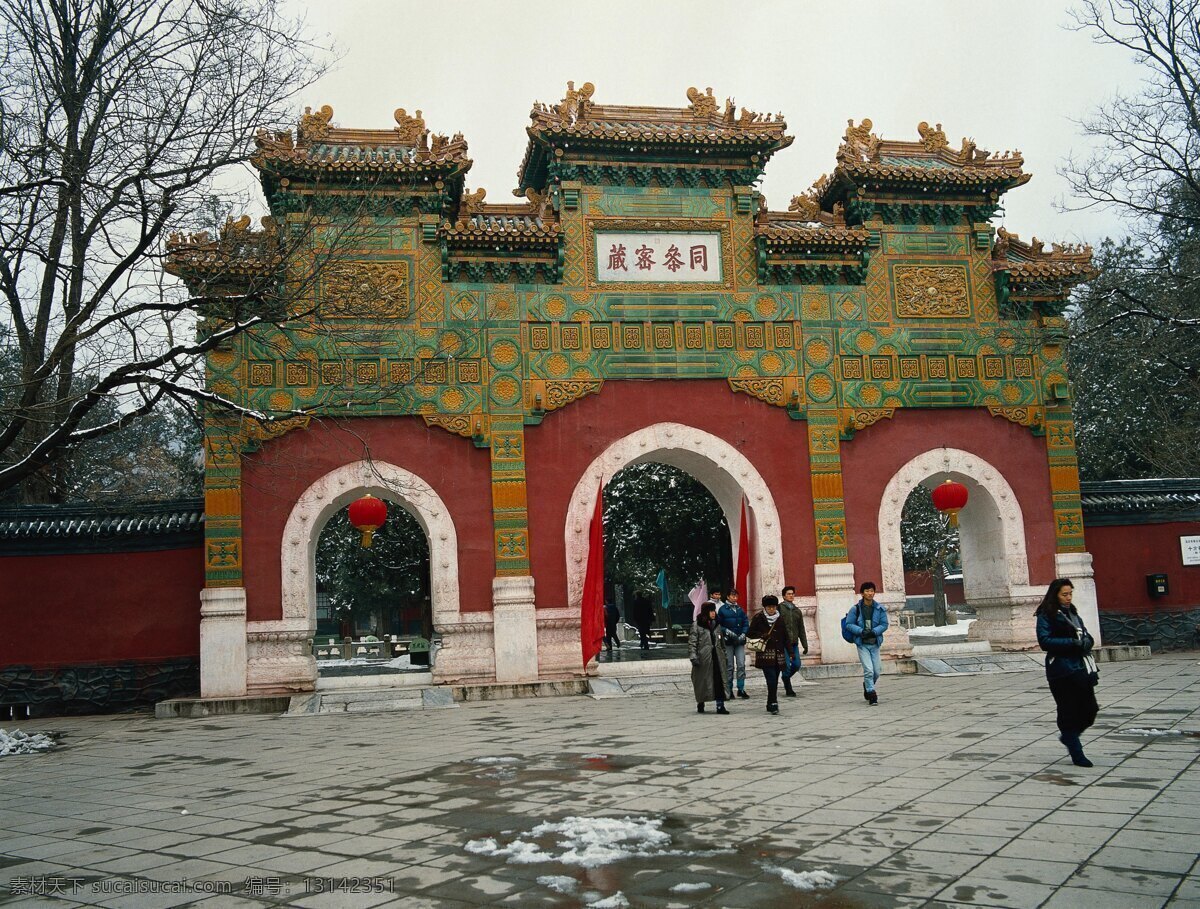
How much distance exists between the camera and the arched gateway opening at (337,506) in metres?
12.8

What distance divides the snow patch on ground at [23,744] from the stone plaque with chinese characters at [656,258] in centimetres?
852

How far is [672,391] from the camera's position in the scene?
45.9ft

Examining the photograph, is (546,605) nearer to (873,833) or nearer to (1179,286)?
(873,833)

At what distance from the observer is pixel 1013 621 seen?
14.2 meters

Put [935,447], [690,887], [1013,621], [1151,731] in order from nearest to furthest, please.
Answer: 1. [690,887]
2. [1151,731]
3. [1013,621]
4. [935,447]

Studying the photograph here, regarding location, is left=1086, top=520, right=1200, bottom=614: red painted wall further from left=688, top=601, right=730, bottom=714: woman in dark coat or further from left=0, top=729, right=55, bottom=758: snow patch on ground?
left=0, top=729, right=55, bottom=758: snow patch on ground

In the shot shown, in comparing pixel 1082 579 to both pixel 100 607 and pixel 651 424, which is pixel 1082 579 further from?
pixel 100 607

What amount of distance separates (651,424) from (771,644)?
448cm

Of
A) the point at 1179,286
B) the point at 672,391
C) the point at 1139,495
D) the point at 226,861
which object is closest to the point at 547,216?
the point at 672,391

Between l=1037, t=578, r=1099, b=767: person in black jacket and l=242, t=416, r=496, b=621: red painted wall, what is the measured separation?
7.90 m

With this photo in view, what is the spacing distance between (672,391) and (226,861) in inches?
392

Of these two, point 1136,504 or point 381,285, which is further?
point 1136,504

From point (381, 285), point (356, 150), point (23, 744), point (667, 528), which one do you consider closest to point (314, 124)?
point (356, 150)

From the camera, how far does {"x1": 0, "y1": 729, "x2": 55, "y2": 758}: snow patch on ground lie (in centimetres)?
931
